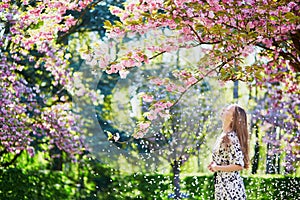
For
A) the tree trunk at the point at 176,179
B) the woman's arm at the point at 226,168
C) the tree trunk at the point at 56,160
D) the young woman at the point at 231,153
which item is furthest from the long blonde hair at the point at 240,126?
the tree trunk at the point at 56,160

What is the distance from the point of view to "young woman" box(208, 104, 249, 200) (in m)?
3.41

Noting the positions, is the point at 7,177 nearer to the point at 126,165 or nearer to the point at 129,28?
the point at 126,165

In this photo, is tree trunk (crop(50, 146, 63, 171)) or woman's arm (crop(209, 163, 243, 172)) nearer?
woman's arm (crop(209, 163, 243, 172))

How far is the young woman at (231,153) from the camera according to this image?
3408 mm

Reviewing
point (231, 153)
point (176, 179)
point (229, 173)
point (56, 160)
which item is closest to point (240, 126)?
point (231, 153)

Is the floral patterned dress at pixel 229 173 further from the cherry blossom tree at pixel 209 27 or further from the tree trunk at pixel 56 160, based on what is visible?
the tree trunk at pixel 56 160

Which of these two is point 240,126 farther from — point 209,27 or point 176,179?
point 176,179

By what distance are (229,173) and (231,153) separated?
152mm

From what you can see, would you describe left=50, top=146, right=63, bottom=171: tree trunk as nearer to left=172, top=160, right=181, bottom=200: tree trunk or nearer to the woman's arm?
left=172, top=160, right=181, bottom=200: tree trunk

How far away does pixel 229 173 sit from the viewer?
3479 mm

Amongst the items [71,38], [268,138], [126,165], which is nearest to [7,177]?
[126,165]

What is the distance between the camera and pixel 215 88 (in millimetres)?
7695

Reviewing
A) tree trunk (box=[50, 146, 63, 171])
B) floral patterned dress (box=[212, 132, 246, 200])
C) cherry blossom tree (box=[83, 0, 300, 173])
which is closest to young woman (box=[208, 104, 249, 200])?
floral patterned dress (box=[212, 132, 246, 200])

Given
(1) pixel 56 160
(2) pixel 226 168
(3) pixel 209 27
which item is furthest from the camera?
(1) pixel 56 160
